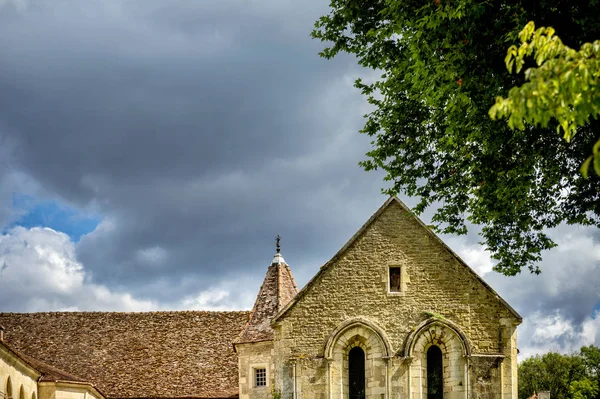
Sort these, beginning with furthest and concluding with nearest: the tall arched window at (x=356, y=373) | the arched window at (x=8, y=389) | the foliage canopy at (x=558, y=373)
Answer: the foliage canopy at (x=558, y=373) < the arched window at (x=8, y=389) < the tall arched window at (x=356, y=373)

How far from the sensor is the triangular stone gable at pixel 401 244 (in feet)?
75.1

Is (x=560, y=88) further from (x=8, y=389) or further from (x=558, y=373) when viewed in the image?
(x=558, y=373)

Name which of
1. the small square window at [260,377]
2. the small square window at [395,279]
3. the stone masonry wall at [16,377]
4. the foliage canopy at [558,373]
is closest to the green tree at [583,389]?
the foliage canopy at [558,373]

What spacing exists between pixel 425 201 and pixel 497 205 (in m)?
1.90

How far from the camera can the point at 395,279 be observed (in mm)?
23109

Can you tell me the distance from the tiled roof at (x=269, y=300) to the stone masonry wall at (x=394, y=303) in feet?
16.5

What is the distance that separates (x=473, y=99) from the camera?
590 inches

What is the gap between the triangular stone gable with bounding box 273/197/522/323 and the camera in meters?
22.9

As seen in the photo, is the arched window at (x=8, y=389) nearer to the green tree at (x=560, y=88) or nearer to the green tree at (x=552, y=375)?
the green tree at (x=560, y=88)

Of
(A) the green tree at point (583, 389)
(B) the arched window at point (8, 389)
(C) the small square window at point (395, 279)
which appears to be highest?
(C) the small square window at point (395, 279)

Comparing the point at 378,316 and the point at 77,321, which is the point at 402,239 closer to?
the point at 378,316

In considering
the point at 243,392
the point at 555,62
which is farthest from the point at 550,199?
the point at 243,392

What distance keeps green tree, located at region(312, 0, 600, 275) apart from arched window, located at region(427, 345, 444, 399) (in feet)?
16.5

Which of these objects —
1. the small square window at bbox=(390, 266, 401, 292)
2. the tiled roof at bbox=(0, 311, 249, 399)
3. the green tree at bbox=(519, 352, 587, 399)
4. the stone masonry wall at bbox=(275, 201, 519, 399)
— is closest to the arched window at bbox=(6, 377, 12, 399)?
the tiled roof at bbox=(0, 311, 249, 399)
